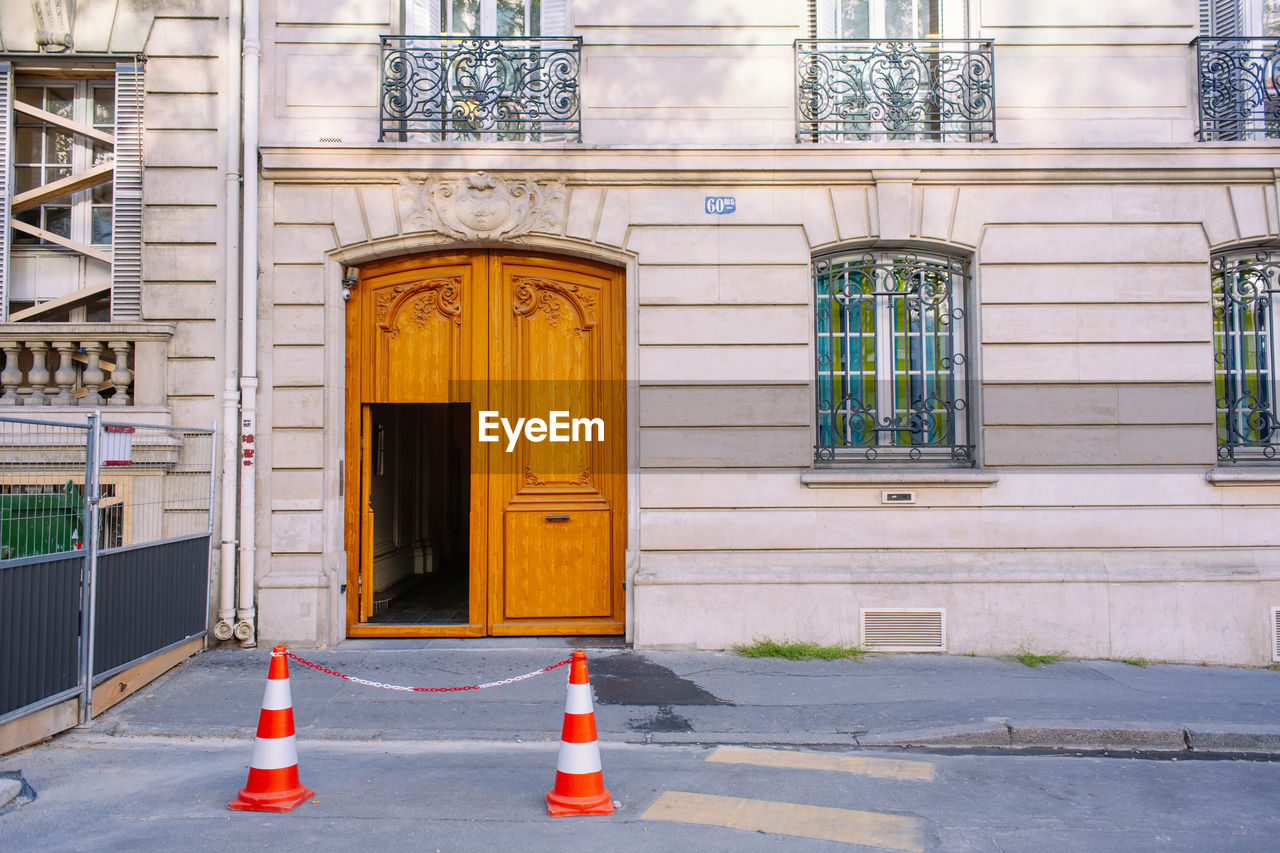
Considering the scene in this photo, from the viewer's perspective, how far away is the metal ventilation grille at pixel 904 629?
7.95m

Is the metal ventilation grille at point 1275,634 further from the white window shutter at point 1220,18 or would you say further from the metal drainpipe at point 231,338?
the metal drainpipe at point 231,338

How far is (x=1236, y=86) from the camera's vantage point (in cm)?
840

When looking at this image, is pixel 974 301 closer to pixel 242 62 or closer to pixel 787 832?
pixel 787 832

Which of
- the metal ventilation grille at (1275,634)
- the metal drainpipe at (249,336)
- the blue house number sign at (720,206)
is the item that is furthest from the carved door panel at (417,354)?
the metal ventilation grille at (1275,634)

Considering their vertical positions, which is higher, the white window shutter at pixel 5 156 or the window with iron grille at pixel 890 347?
the white window shutter at pixel 5 156

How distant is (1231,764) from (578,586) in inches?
202

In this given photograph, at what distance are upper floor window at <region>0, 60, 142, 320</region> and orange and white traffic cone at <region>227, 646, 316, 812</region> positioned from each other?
501 cm

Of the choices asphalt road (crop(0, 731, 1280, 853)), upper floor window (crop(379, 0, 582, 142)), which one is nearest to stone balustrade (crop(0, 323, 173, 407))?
upper floor window (crop(379, 0, 582, 142))

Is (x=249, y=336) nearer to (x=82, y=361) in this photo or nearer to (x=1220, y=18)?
(x=82, y=361)

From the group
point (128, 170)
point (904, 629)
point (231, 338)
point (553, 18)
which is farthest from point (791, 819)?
point (128, 170)

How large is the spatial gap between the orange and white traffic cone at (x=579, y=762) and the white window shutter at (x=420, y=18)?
6.62 m

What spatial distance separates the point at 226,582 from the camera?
7.84 metres

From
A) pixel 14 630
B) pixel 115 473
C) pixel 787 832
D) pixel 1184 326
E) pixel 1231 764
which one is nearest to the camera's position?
pixel 787 832

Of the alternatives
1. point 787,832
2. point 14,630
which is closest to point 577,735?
point 787,832
